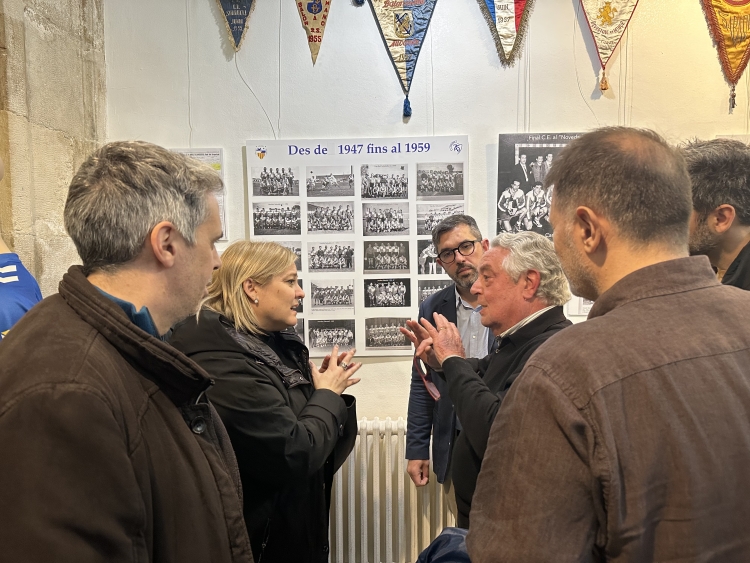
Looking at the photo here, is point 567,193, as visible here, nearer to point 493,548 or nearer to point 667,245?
point 667,245

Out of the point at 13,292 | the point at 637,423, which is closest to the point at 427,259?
the point at 13,292

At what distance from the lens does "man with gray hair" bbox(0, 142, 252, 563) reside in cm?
70

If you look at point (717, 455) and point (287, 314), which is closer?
point (717, 455)

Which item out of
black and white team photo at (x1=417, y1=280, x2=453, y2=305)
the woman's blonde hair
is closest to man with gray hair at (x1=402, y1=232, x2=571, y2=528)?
the woman's blonde hair

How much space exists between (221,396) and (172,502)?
0.63 meters

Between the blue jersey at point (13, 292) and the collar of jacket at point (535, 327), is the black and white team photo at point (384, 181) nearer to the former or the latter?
the collar of jacket at point (535, 327)

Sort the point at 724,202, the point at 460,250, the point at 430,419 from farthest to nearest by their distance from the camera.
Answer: the point at 430,419, the point at 460,250, the point at 724,202

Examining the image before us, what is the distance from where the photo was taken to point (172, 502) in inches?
32.8

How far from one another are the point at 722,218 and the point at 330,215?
1956mm

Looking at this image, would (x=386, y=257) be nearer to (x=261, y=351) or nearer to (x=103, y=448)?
(x=261, y=351)

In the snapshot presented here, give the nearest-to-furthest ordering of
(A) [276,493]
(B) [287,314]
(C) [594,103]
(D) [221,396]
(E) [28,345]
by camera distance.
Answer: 1. (E) [28,345]
2. (D) [221,396]
3. (A) [276,493]
4. (B) [287,314]
5. (C) [594,103]

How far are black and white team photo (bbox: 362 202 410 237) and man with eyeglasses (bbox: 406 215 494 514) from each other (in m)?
0.44

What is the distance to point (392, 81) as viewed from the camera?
9.78 ft

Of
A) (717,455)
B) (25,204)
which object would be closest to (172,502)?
(717,455)
